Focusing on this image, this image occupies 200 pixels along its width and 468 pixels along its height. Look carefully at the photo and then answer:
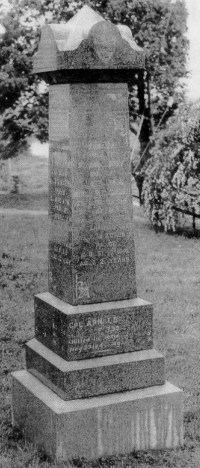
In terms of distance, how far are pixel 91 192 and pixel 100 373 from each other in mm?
1301

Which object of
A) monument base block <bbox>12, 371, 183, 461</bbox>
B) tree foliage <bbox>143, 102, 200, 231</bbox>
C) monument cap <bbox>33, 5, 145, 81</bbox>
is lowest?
tree foliage <bbox>143, 102, 200, 231</bbox>

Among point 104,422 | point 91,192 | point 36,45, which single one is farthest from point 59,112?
point 36,45

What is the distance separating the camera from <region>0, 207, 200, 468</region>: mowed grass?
5583 millimetres

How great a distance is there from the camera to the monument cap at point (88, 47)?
5281 mm

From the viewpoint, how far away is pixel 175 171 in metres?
14.5

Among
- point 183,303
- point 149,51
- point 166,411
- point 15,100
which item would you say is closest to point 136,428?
point 166,411

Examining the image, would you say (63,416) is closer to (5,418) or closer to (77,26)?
(5,418)

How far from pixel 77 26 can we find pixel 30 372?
269cm

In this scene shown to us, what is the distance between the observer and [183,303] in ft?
32.5

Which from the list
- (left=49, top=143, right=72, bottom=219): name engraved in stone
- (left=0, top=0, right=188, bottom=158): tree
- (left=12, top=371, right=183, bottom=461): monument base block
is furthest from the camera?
(left=0, top=0, right=188, bottom=158): tree

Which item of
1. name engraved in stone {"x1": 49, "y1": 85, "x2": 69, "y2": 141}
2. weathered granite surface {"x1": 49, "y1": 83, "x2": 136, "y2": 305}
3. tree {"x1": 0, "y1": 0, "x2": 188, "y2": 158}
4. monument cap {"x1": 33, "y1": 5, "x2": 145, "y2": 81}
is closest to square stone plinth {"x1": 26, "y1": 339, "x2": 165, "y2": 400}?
weathered granite surface {"x1": 49, "y1": 83, "x2": 136, "y2": 305}

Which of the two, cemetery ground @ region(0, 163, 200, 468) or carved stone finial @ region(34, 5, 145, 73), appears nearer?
carved stone finial @ region(34, 5, 145, 73)

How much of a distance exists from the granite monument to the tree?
16105 mm

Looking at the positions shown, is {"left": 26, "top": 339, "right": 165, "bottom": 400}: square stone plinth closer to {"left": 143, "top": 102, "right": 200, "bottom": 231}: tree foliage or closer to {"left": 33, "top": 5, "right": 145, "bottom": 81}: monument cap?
{"left": 33, "top": 5, "right": 145, "bottom": 81}: monument cap
